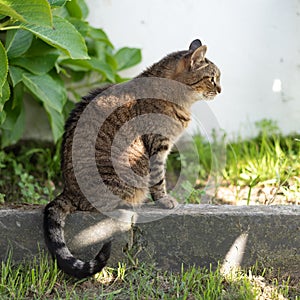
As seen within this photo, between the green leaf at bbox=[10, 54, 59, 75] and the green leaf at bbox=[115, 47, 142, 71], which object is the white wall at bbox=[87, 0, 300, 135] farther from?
the green leaf at bbox=[10, 54, 59, 75]

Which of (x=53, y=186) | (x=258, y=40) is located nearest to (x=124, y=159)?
(x=53, y=186)

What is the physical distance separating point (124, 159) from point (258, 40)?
91.1 inches

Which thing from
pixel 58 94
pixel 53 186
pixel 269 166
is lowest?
pixel 53 186

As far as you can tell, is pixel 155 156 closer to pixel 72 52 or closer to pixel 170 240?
pixel 170 240

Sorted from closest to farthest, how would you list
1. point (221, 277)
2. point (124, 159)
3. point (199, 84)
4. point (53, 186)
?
point (221, 277), point (124, 159), point (199, 84), point (53, 186)

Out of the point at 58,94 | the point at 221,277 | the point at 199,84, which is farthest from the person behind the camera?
the point at 58,94

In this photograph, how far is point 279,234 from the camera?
3252 mm

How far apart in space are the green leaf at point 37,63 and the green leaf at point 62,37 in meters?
0.99

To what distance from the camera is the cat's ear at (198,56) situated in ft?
11.8

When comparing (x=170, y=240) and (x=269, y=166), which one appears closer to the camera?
(x=170, y=240)

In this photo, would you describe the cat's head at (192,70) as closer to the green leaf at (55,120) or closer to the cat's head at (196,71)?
the cat's head at (196,71)

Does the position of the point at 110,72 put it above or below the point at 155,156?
above

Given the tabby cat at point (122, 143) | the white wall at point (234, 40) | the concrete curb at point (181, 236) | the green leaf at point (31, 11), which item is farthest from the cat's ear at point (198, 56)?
the white wall at point (234, 40)

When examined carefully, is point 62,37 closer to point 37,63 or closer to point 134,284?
point 37,63
